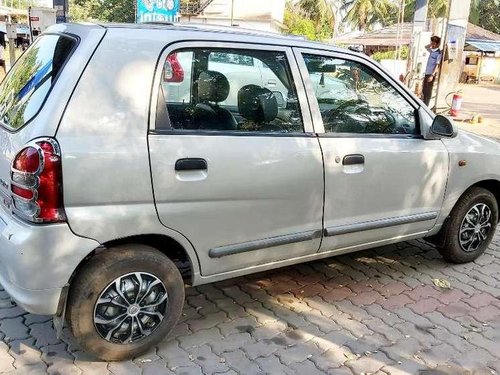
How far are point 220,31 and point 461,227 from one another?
8.16 feet

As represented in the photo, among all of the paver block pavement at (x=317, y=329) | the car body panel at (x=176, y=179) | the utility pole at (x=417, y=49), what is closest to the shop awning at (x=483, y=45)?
the utility pole at (x=417, y=49)

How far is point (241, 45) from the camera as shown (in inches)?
123

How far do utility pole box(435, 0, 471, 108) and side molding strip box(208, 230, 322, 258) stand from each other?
457 inches

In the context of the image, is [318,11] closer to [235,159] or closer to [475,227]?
[475,227]

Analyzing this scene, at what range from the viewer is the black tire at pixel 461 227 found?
13.7 ft

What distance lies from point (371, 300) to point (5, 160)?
2512 millimetres

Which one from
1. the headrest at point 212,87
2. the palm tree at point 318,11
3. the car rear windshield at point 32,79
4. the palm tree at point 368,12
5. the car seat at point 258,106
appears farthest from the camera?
the palm tree at point 368,12

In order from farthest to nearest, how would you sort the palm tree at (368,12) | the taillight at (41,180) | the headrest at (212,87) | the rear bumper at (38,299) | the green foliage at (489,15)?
the green foliage at (489,15), the palm tree at (368,12), the headrest at (212,87), the rear bumper at (38,299), the taillight at (41,180)

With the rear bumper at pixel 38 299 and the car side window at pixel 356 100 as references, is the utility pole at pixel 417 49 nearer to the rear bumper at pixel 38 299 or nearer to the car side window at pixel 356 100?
the car side window at pixel 356 100

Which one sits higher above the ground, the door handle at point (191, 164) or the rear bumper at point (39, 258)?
the door handle at point (191, 164)

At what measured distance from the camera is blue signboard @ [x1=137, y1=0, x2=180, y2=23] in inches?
410

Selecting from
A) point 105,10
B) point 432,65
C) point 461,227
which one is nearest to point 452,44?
point 432,65

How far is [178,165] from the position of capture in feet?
9.02

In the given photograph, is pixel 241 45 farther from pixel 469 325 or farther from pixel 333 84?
pixel 469 325
